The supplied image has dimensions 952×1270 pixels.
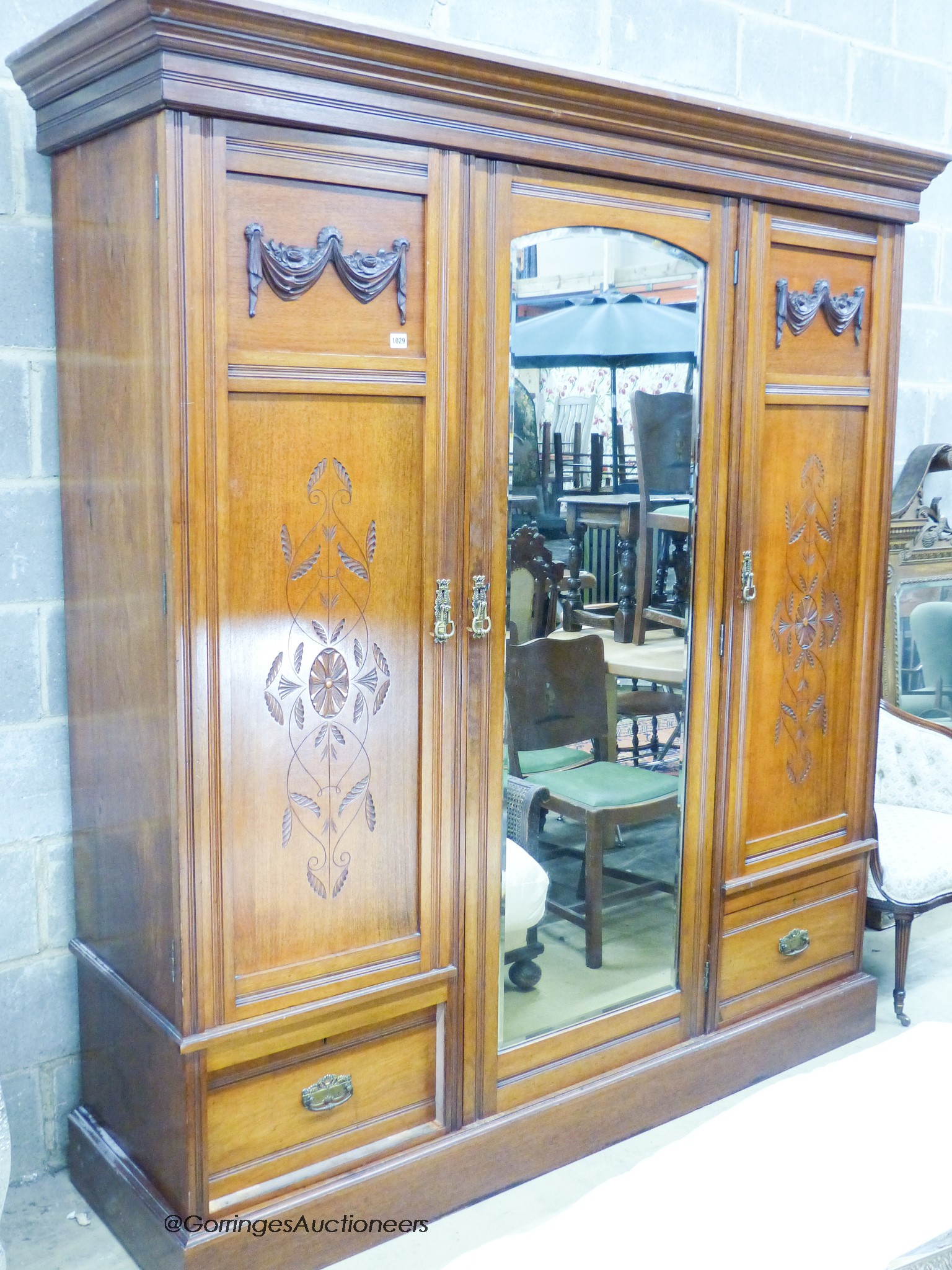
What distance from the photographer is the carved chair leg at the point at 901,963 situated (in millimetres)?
2824

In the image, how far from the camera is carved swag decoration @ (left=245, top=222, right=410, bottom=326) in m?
1.70

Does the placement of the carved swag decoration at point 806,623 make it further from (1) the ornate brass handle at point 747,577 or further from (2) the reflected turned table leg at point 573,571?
(2) the reflected turned table leg at point 573,571

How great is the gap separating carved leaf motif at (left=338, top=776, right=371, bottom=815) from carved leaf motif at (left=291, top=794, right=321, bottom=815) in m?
0.04

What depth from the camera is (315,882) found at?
6.19 feet

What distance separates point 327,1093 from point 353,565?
0.85m

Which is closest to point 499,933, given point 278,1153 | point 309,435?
point 278,1153

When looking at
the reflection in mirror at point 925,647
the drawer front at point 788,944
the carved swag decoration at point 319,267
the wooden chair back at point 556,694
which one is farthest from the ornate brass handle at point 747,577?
the reflection in mirror at point 925,647

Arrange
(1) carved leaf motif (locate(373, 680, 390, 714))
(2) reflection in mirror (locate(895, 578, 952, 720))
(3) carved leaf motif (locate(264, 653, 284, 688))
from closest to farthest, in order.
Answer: (3) carved leaf motif (locate(264, 653, 284, 688)) → (1) carved leaf motif (locate(373, 680, 390, 714)) → (2) reflection in mirror (locate(895, 578, 952, 720))

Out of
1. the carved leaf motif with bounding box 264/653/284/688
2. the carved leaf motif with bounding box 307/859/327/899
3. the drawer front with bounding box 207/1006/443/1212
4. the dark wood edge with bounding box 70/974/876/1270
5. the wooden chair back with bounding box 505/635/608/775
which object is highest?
the carved leaf motif with bounding box 264/653/284/688

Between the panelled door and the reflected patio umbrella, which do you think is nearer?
the panelled door

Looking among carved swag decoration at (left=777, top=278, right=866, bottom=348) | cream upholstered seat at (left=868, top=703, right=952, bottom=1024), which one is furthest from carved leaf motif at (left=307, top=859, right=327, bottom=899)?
cream upholstered seat at (left=868, top=703, right=952, bottom=1024)

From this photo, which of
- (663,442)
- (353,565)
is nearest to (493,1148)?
(353,565)

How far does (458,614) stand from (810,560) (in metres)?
0.89

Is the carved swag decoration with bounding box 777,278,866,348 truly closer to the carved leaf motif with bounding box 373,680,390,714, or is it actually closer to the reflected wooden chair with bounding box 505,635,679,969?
the reflected wooden chair with bounding box 505,635,679,969
